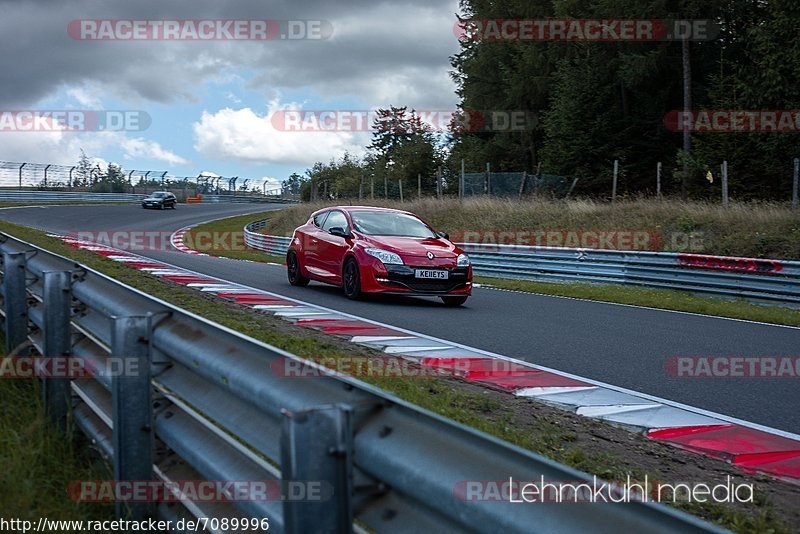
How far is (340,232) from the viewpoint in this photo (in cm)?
1341

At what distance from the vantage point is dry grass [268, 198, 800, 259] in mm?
19250

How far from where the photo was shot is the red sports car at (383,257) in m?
12.4

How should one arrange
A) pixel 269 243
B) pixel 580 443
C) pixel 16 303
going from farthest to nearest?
pixel 269 243 → pixel 16 303 → pixel 580 443

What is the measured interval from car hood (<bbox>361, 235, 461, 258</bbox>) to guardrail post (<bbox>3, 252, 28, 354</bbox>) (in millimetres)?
7124

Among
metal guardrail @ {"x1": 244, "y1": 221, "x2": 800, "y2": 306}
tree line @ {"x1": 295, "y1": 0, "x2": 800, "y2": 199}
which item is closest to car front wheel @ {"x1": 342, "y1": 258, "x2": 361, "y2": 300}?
metal guardrail @ {"x1": 244, "y1": 221, "x2": 800, "y2": 306}

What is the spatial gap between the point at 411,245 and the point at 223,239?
2833 centimetres

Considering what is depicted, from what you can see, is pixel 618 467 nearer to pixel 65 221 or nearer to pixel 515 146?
pixel 65 221

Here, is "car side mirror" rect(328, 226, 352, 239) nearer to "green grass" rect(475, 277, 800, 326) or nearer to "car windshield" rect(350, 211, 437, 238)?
"car windshield" rect(350, 211, 437, 238)

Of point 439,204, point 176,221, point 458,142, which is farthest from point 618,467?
point 458,142

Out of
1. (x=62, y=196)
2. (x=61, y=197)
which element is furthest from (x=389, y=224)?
(x=62, y=196)

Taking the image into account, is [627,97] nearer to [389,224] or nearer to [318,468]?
[389,224]

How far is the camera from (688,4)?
118 feet

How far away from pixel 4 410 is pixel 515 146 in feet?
157

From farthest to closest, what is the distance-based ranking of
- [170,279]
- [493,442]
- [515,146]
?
[515,146]
[170,279]
[493,442]
